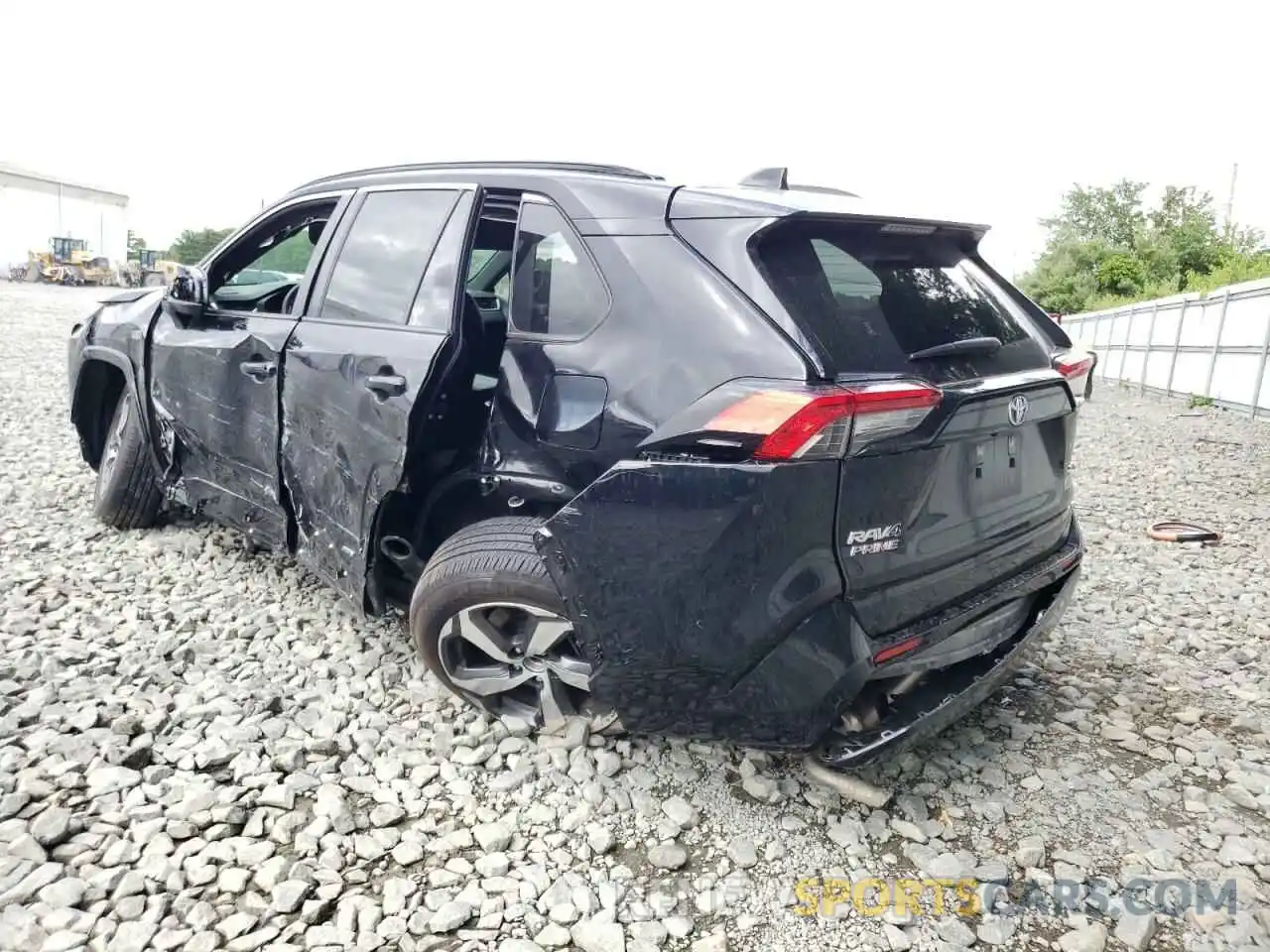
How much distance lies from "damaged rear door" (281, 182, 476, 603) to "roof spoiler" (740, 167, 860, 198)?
3.06 ft

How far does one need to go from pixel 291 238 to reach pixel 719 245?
8.23 feet

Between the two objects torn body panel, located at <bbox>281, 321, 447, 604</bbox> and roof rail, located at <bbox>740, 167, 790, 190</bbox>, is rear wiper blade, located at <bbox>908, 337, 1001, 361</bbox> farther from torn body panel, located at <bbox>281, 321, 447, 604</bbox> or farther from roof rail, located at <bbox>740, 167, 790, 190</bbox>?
torn body panel, located at <bbox>281, 321, 447, 604</bbox>

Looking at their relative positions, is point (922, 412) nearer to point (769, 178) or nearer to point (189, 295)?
point (769, 178)

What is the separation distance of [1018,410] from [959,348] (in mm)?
250

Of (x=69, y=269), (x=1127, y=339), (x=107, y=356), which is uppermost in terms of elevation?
(x=69, y=269)

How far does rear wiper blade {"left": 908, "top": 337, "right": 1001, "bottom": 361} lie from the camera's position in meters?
2.37

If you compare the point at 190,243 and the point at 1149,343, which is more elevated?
the point at 190,243

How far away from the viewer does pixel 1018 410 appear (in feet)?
8.24

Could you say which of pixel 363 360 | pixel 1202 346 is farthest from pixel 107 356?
pixel 1202 346

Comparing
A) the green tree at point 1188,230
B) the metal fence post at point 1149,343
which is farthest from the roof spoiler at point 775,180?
the green tree at point 1188,230

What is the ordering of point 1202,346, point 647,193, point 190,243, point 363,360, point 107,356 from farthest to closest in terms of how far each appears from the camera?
1. point 190,243
2. point 1202,346
3. point 107,356
4. point 363,360
5. point 647,193

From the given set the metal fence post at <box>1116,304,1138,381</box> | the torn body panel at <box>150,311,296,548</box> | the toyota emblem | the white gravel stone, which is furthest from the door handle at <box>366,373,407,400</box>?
the metal fence post at <box>1116,304,1138,381</box>

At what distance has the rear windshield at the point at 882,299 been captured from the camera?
226 centimetres

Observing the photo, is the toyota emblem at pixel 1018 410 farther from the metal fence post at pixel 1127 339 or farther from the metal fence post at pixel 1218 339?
the metal fence post at pixel 1127 339
